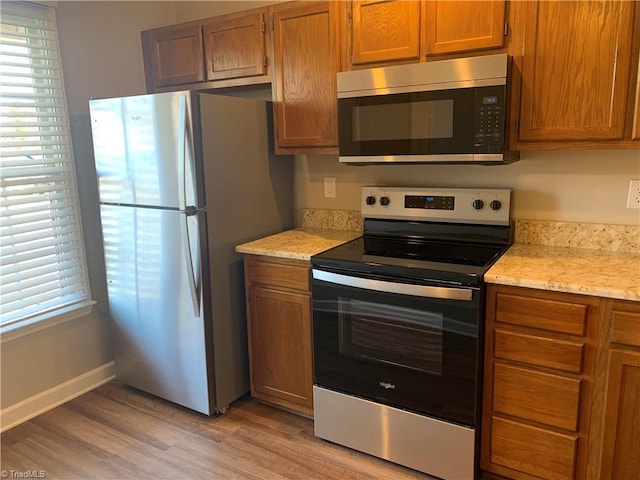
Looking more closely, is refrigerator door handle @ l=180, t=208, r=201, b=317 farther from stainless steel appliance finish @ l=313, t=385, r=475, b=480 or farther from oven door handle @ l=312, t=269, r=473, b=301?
stainless steel appliance finish @ l=313, t=385, r=475, b=480

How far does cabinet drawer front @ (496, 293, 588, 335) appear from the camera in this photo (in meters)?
1.69

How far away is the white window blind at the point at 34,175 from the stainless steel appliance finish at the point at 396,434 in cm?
156

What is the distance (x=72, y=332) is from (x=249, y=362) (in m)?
1.05

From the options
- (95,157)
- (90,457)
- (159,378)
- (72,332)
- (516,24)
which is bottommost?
(90,457)

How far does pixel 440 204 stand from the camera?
7.82 feet

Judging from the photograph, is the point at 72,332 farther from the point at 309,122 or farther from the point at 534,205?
the point at 534,205

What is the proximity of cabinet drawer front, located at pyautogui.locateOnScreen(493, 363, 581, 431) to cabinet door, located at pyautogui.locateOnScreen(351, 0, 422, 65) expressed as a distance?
1368 mm

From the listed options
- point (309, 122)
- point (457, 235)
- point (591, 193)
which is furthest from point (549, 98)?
point (309, 122)

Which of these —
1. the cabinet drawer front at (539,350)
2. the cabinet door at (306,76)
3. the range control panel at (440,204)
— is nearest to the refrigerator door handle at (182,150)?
the cabinet door at (306,76)

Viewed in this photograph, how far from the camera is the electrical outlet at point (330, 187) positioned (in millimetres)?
2805

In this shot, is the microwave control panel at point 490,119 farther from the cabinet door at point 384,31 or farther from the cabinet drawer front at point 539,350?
the cabinet drawer front at point 539,350

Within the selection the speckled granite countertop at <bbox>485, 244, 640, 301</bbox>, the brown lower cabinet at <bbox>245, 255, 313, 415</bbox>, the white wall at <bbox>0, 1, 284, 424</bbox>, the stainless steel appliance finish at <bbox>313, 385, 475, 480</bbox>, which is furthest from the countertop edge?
the white wall at <bbox>0, 1, 284, 424</bbox>

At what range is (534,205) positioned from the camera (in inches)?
89.0

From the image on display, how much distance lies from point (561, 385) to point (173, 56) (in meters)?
2.59
